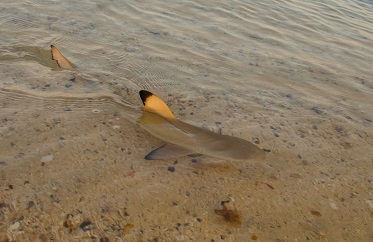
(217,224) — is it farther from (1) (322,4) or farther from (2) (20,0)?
(1) (322,4)

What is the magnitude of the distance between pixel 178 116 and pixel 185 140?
54cm

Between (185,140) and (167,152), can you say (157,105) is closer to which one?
(185,140)

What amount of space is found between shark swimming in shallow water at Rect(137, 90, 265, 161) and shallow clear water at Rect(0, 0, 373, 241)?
0.26ft

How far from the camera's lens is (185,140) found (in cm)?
329

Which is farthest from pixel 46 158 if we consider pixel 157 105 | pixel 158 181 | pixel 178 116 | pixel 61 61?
pixel 61 61

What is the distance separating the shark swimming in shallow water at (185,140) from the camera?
3203mm

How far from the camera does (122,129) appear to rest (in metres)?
3.47

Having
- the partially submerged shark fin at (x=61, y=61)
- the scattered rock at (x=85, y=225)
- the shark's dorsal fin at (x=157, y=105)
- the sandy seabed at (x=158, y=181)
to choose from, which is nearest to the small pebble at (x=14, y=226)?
the sandy seabed at (x=158, y=181)

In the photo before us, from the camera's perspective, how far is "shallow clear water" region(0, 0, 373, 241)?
2572 mm

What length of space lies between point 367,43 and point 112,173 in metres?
5.84

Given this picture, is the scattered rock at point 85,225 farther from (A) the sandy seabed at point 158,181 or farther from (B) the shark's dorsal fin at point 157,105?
(B) the shark's dorsal fin at point 157,105

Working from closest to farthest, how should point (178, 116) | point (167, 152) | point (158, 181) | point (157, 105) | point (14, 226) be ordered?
point (14, 226), point (158, 181), point (167, 152), point (157, 105), point (178, 116)

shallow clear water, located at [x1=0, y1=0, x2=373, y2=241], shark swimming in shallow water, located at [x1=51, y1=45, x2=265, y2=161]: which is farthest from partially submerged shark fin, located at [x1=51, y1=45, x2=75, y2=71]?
shark swimming in shallow water, located at [x1=51, y1=45, x2=265, y2=161]

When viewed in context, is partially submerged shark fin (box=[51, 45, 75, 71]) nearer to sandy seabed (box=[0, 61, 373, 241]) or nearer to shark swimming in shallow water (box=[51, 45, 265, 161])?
sandy seabed (box=[0, 61, 373, 241])
